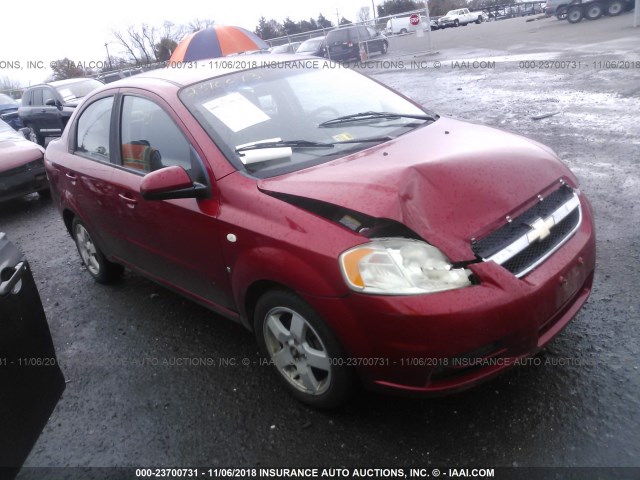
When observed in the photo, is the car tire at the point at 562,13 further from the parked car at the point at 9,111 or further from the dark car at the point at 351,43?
the parked car at the point at 9,111

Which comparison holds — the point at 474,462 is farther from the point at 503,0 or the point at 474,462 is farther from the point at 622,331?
the point at 503,0

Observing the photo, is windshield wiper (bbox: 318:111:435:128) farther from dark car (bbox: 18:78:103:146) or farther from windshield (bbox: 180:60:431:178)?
dark car (bbox: 18:78:103:146)

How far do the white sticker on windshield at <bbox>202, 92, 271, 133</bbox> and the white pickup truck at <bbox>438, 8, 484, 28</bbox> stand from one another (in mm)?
50381

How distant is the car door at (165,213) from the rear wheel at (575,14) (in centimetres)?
2673

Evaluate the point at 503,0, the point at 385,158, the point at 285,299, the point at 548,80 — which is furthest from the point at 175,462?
the point at 503,0

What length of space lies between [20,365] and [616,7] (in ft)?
92.4

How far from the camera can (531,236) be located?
7.95ft

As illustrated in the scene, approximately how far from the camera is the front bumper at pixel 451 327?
7.19ft

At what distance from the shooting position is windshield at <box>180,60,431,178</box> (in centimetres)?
296

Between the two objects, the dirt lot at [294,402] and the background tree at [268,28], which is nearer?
the dirt lot at [294,402]

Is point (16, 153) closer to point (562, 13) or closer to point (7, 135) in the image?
point (7, 135)

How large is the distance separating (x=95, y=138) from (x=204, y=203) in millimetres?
1723

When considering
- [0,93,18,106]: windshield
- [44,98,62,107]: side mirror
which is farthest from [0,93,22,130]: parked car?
[44,98,62,107]: side mirror

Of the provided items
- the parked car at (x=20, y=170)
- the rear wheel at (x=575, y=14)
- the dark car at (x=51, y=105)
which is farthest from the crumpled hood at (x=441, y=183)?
the rear wheel at (x=575, y=14)
